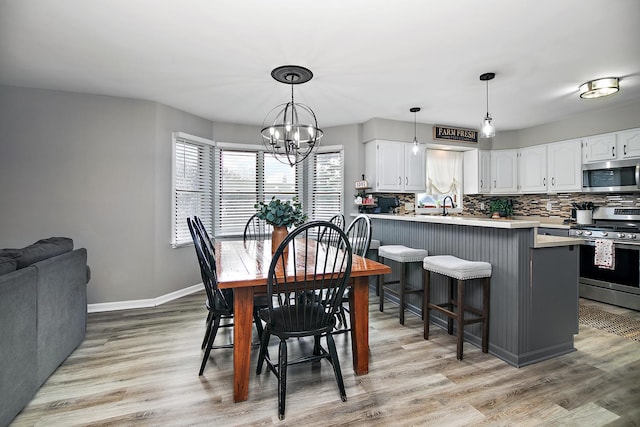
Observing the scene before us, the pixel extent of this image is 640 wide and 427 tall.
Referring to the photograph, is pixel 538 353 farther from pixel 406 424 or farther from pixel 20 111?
pixel 20 111

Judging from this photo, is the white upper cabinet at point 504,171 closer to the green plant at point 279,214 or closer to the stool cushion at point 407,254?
the stool cushion at point 407,254

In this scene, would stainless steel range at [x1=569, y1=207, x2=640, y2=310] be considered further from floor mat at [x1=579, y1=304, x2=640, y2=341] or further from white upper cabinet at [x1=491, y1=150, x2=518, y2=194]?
white upper cabinet at [x1=491, y1=150, x2=518, y2=194]

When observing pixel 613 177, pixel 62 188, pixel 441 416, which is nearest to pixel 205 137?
pixel 62 188

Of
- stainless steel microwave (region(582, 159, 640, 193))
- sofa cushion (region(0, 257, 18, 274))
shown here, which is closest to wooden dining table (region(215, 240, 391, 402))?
sofa cushion (region(0, 257, 18, 274))

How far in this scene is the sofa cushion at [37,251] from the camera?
6.59ft

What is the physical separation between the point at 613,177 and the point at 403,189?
2.70m

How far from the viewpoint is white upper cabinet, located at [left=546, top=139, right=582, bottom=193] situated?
4664 mm

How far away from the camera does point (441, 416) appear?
183 centimetres

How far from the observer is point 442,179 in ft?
19.0

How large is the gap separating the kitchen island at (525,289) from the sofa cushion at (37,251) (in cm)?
319

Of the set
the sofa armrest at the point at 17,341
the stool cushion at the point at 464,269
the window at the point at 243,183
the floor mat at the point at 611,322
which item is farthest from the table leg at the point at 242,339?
the floor mat at the point at 611,322

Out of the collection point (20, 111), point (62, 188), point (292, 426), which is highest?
point (20, 111)

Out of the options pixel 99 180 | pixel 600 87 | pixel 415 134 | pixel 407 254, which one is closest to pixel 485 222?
pixel 407 254

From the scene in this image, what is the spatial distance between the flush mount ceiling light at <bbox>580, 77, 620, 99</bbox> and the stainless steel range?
1643 millimetres
